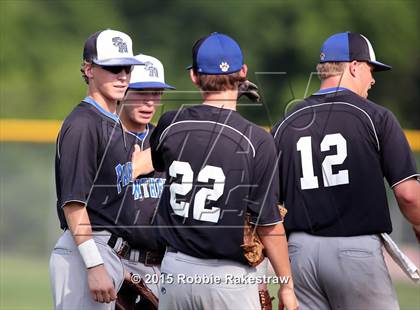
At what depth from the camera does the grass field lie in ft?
27.4

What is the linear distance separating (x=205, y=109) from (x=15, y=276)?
6724 mm

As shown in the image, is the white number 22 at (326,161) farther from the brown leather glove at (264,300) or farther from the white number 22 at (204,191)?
the white number 22 at (204,191)

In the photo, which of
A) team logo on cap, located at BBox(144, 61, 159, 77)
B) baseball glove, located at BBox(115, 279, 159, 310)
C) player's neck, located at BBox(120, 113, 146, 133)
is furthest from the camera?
team logo on cap, located at BBox(144, 61, 159, 77)

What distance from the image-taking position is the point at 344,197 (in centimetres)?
463

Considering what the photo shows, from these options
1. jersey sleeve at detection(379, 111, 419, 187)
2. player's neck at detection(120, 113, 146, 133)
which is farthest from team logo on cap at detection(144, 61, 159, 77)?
jersey sleeve at detection(379, 111, 419, 187)

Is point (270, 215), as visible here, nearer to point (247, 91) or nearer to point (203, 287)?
point (203, 287)

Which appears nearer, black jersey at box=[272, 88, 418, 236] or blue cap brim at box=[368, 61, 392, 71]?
black jersey at box=[272, 88, 418, 236]

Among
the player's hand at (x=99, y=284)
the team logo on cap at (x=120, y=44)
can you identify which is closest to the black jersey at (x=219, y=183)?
the player's hand at (x=99, y=284)

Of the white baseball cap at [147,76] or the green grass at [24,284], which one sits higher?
the white baseball cap at [147,76]

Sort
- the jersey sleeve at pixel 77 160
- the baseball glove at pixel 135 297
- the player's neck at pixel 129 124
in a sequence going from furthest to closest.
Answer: the player's neck at pixel 129 124
the baseball glove at pixel 135 297
the jersey sleeve at pixel 77 160

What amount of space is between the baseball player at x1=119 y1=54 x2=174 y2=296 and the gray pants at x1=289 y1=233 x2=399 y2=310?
849 mm

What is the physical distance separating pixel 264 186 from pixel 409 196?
932 millimetres

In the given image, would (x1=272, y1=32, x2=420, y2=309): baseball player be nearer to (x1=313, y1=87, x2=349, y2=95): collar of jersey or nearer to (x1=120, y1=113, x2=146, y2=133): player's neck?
(x1=313, y1=87, x2=349, y2=95): collar of jersey

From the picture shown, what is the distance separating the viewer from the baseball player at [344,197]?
180 inches
